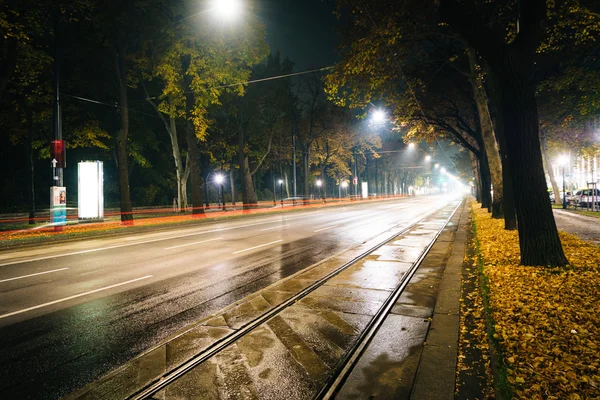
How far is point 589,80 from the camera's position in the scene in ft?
50.0

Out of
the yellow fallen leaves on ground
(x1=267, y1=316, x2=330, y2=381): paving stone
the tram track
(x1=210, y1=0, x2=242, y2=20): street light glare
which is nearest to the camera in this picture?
the yellow fallen leaves on ground

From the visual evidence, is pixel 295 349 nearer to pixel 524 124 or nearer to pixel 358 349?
pixel 358 349

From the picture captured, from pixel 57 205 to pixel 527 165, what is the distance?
18.8 meters

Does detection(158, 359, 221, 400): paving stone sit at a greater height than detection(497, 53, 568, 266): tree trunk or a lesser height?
lesser

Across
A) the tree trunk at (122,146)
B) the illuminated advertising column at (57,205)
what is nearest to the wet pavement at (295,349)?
the illuminated advertising column at (57,205)

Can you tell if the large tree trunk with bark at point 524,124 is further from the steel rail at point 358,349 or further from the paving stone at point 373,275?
the steel rail at point 358,349

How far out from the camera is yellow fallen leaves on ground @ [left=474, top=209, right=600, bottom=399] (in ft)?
9.09

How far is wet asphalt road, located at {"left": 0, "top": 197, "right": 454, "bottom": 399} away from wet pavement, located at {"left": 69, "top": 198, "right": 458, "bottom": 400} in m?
0.43

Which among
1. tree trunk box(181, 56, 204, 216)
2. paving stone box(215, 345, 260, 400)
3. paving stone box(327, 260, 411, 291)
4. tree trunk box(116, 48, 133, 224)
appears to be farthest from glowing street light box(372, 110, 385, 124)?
paving stone box(215, 345, 260, 400)

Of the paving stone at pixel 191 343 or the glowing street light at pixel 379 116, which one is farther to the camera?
the glowing street light at pixel 379 116

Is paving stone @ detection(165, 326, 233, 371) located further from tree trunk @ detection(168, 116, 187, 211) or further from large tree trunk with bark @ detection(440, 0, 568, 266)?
tree trunk @ detection(168, 116, 187, 211)

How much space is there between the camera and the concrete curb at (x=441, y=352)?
2.97 metres

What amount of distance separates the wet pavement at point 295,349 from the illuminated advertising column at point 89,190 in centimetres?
1678

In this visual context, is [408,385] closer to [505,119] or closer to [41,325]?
[41,325]
